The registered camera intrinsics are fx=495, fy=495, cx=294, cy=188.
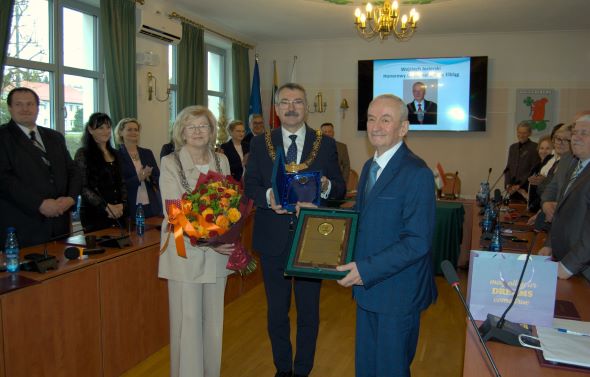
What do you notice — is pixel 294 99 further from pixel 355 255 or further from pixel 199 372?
pixel 199 372

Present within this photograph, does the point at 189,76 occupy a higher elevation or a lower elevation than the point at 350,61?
lower

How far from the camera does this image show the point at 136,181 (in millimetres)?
4508

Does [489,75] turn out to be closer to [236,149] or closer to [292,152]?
[236,149]

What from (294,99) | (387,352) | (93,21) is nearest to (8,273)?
(294,99)

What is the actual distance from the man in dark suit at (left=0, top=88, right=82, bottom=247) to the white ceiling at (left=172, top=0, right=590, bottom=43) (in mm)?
3678

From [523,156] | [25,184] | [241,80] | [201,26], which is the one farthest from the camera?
[241,80]

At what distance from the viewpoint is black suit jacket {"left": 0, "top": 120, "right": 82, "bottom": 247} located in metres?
3.45

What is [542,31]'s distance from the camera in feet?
26.7

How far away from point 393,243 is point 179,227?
1031 mm

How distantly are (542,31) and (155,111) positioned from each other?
632 centimetres

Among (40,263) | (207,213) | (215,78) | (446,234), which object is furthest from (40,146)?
(215,78)

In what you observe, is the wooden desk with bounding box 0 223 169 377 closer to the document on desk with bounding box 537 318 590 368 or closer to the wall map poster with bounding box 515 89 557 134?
the document on desk with bounding box 537 318 590 368

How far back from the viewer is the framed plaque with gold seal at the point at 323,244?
1.94 metres

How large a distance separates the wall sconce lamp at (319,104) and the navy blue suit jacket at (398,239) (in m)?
7.34
